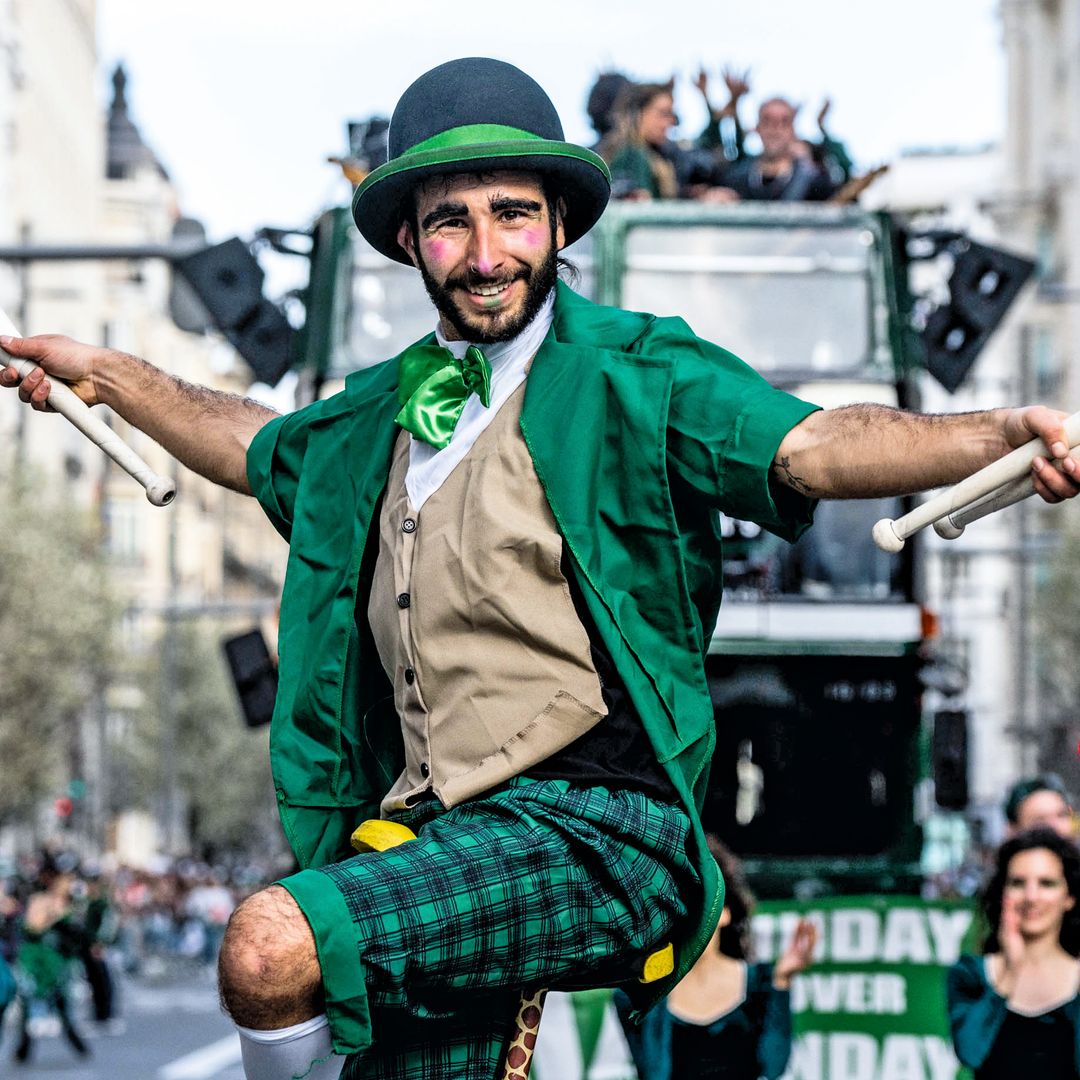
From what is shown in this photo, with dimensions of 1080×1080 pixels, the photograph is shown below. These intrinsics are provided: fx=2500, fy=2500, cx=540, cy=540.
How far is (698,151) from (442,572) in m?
9.88

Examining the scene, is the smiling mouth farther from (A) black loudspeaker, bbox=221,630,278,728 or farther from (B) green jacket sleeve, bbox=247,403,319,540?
(A) black loudspeaker, bbox=221,630,278,728

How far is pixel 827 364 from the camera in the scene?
11891mm

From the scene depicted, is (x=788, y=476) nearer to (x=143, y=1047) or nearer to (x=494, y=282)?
(x=494, y=282)

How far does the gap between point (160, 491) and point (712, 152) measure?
9.66 meters

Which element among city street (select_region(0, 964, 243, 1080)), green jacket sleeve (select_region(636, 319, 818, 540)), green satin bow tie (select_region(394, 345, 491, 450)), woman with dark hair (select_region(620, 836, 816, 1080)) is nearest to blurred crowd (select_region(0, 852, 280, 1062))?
city street (select_region(0, 964, 243, 1080))

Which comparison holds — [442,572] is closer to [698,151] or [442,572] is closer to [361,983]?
[361,983]

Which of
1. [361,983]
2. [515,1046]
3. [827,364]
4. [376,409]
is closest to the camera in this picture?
[361,983]

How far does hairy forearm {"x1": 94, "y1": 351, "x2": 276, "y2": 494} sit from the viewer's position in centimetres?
398

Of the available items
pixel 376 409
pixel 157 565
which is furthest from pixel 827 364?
pixel 157 565

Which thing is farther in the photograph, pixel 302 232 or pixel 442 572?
pixel 302 232

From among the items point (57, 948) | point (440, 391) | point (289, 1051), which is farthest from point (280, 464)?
point (57, 948)

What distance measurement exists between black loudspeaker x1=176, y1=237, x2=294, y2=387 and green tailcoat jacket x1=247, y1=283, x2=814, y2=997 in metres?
7.55

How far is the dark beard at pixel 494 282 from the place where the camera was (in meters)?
3.59

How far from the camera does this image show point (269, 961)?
299cm
